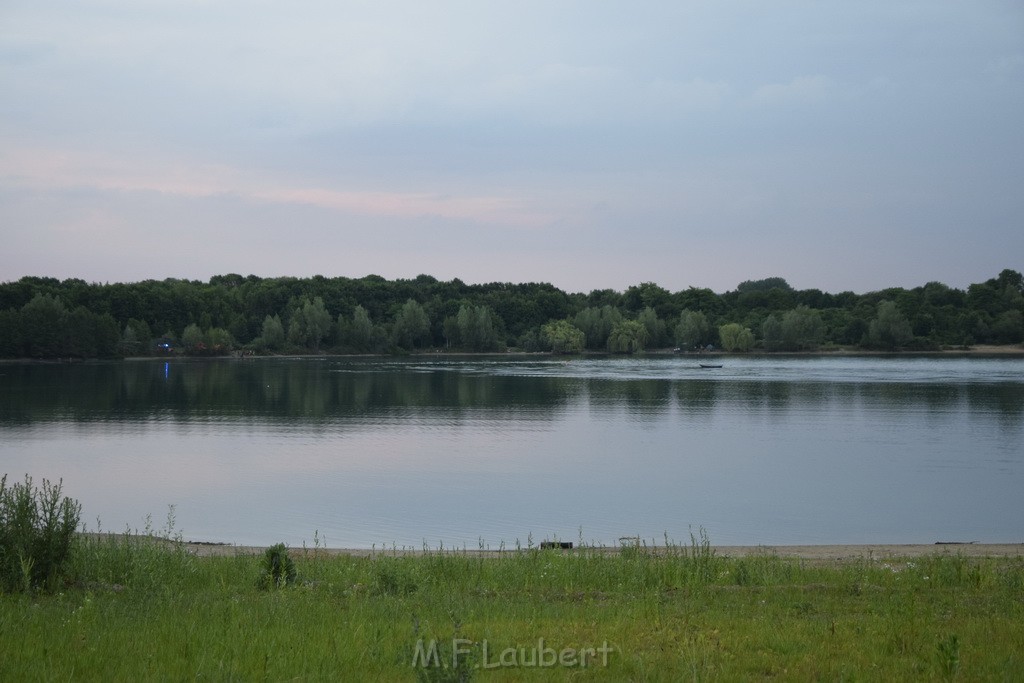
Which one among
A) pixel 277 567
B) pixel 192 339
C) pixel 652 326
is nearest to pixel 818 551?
pixel 277 567

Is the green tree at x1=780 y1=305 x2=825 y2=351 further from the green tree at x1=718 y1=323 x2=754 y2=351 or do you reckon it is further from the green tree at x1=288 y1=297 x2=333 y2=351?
the green tree at x1=288 y1=297 x2=333 y2=351

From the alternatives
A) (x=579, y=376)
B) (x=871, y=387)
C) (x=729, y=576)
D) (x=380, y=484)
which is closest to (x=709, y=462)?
(x=380, y=484)

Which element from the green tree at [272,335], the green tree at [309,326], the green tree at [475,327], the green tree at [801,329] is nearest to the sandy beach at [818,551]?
the green tree at [272,335]

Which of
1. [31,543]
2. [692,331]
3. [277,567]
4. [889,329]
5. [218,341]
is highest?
[889,329]

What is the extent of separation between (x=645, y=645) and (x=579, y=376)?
74.6 m

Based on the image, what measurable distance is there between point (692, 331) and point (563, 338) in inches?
799

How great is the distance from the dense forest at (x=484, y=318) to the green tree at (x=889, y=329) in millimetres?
157

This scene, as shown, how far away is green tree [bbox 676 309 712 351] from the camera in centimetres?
13788

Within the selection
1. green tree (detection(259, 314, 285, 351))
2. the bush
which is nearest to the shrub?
the bush

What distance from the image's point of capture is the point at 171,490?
81.4 feet

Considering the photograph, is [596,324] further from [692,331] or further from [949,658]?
[949,658]

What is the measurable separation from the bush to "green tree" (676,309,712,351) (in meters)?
132

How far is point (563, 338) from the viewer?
451 feet

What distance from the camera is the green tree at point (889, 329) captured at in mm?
126062
